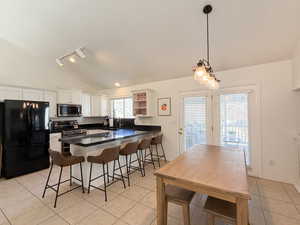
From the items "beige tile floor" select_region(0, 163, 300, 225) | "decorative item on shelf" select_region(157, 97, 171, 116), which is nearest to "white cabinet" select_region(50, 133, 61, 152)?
"beige tile floor" select_region(0, 163, 300, 225)

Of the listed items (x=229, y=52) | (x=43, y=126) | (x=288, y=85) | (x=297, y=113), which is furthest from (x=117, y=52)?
(x=297, y=113)

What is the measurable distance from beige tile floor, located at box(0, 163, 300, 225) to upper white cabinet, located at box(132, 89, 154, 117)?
2.05 metres

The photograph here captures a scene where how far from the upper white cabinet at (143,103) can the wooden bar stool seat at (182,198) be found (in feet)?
8.83

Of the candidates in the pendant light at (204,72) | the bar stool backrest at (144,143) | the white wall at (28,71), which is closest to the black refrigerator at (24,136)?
the white wall at (28,71)

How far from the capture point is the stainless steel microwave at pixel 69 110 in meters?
4.21

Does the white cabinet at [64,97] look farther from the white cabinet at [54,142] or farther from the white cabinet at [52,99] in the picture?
the white cabinet at [54,142]

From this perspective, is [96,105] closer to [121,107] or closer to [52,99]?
[121,107]

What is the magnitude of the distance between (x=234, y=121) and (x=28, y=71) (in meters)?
5.42

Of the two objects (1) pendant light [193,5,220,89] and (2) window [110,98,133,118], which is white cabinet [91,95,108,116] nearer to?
(2) window [110,98,133,118]

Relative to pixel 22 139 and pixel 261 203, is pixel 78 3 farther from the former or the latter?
pixel 261 203

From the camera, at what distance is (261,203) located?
213 cm

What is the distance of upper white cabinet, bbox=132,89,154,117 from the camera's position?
163 inches

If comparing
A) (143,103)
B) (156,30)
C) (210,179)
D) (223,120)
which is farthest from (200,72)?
(143,103)

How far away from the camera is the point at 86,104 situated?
505 cm
